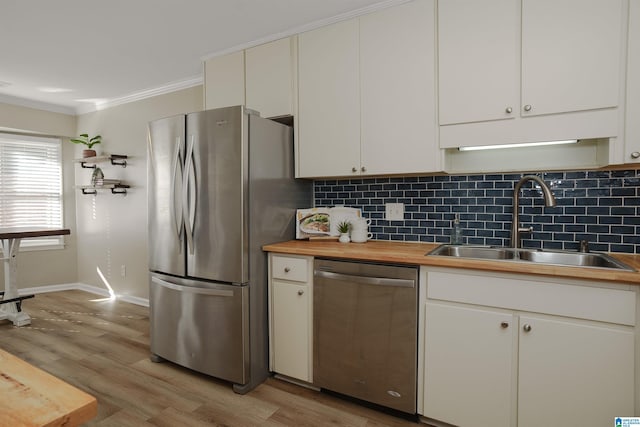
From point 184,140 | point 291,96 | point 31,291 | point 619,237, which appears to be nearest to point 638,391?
point 619,237

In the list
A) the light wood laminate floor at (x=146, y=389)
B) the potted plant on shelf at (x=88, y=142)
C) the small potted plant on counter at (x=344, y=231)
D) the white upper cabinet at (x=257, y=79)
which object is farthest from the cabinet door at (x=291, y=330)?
the potted plant on shelf at (x=88, y=142)

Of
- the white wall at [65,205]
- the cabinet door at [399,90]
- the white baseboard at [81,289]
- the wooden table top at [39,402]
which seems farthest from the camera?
the white wall at [65,205]

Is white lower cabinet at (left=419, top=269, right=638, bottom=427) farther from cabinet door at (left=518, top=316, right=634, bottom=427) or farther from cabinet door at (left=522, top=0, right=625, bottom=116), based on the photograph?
cabinet door at (left=522, top=0, right=625, bottom=116)

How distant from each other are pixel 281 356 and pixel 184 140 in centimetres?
158

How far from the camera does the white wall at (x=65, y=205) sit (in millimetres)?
4320

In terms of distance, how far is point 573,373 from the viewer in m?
1.53

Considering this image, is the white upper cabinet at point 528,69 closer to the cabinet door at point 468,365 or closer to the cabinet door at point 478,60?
the cabinet door at point 478,60

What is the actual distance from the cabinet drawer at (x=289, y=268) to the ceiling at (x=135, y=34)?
1.62 metres

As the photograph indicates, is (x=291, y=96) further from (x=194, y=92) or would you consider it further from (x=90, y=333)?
(x=90, y=333)

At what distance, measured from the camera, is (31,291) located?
458 cm

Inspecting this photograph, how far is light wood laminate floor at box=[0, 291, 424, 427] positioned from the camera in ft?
6.44

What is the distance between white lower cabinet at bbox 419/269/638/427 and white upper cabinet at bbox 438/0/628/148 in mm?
791

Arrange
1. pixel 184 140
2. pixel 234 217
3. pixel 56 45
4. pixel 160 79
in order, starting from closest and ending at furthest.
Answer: pixel 234 217
pixel 184 140
pixel 56 45
pixel 160 79

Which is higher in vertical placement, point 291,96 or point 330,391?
point 291,96
